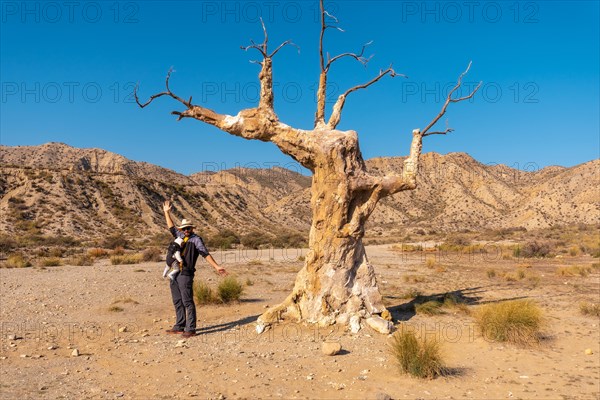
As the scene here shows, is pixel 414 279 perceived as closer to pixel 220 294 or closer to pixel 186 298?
pixel 220 294

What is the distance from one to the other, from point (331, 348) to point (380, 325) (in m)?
1.50

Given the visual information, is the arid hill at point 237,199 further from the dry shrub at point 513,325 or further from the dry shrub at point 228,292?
the dry shrub at point 513,325

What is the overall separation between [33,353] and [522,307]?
808 centimetres

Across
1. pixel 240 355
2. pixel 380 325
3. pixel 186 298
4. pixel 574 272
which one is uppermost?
pixel 186 298

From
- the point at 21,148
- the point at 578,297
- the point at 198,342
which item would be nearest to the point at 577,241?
the point at 578,297

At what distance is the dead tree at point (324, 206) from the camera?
28.7 ft

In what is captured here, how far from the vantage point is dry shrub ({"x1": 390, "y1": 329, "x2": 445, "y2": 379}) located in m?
6.41

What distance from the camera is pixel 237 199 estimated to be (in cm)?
6962

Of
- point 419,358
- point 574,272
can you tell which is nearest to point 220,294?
point 419,358

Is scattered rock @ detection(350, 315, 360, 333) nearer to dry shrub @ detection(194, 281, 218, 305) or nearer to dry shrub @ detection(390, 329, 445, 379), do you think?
dry shrub @ detection(390, 329, 445, 379)

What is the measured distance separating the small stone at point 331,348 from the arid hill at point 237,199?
3356 cm

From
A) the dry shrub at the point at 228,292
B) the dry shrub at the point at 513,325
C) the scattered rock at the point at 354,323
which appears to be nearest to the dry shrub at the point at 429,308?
the dry shrub at the point at 513,325

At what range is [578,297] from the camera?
13.2 m

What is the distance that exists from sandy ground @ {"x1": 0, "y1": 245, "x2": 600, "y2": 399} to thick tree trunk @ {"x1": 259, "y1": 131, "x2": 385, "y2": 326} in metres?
0.38
